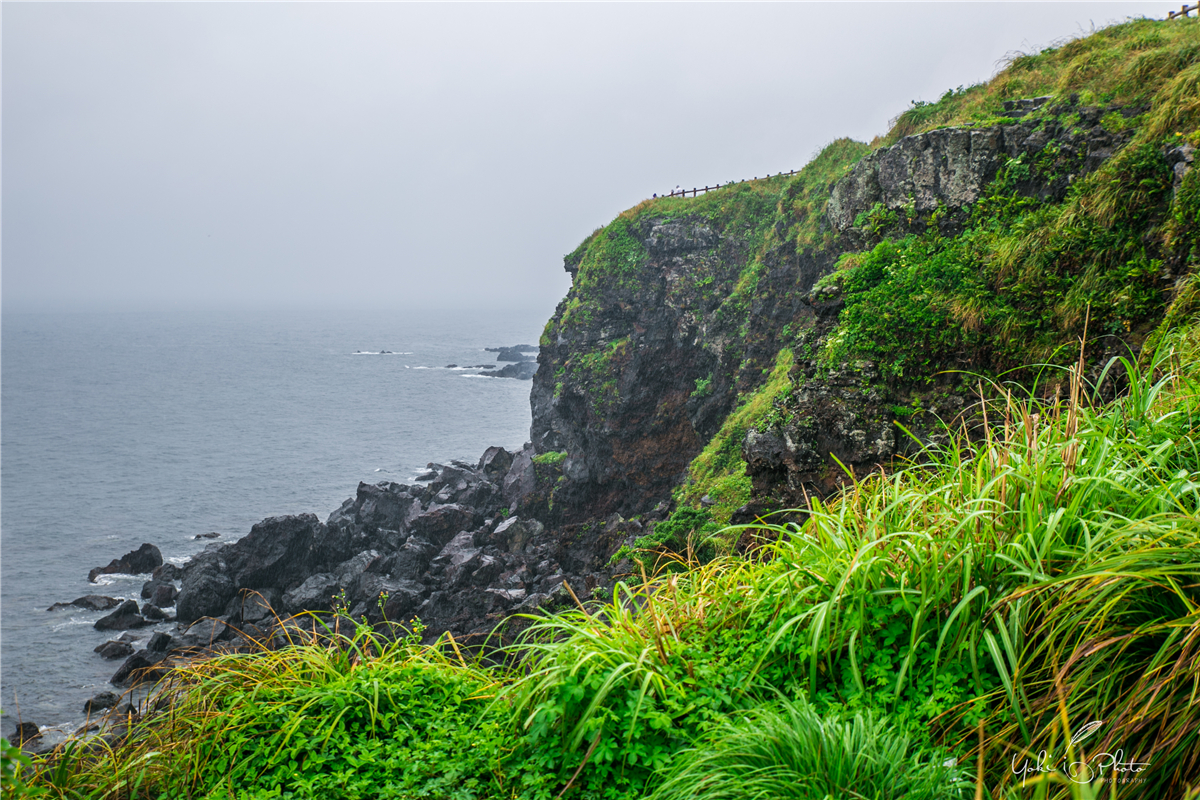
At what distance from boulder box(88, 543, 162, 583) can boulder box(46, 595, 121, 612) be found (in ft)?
9.95

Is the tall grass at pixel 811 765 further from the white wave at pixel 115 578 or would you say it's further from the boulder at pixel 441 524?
the white wave at pixel 115 578

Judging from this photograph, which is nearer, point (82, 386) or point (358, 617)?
point (358, 617)

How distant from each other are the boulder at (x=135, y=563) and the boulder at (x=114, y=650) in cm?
750

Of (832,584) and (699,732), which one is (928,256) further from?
(699,732)

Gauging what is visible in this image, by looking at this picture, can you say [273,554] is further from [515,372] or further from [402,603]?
[515,372]

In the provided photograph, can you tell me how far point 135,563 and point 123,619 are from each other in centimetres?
574

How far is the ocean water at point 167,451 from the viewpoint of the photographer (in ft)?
80.3

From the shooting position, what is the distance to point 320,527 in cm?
2911

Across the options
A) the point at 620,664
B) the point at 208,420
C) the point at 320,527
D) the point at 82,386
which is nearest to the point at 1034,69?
the point at 620,664

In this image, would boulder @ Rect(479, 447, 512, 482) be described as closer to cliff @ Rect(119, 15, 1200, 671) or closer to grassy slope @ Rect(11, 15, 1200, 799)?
cliff @ Rect(119, 15, 1200, 671)

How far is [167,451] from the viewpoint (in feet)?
164

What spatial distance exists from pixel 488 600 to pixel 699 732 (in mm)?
20060

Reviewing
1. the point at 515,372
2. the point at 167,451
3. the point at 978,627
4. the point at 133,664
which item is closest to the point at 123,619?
the point at 133,664

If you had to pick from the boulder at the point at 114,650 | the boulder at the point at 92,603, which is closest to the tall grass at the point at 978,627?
the boulder at the point at 114,650
